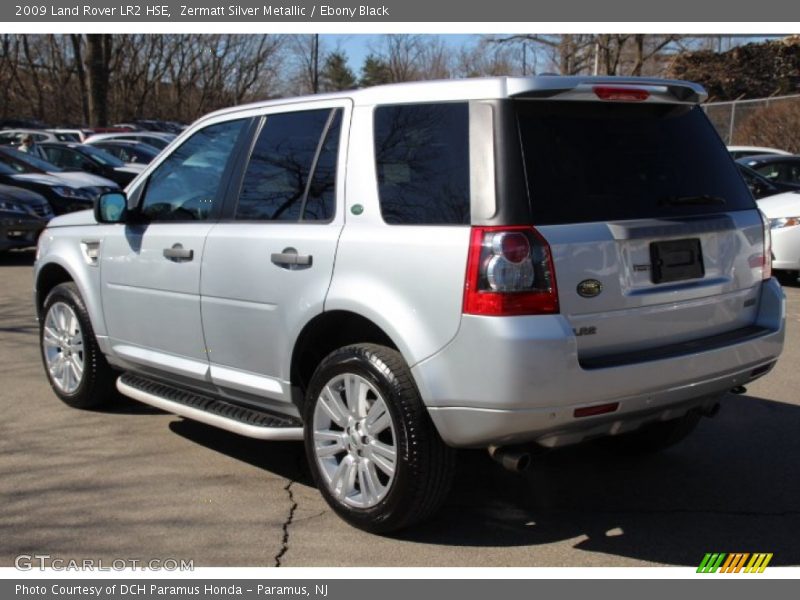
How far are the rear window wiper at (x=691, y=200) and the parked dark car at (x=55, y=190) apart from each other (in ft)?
41.1

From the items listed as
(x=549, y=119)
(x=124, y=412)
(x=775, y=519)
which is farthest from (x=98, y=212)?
(x=775, y=519)

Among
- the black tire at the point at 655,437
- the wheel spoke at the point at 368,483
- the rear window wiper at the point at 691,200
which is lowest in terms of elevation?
the black tire at the point at 655,437

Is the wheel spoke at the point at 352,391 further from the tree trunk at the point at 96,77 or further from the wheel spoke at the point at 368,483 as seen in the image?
the tree trunk at the point at 96,77

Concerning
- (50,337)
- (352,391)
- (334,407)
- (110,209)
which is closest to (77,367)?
(50,337)

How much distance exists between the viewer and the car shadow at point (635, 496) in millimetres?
3943

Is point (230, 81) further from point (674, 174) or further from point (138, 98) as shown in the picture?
point (674, 174)

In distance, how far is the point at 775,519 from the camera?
4.14 m

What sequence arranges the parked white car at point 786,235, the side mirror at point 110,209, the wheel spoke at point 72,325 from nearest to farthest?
the side mirror at point 110,209, the wheel spoke at point 72,325, the parked white car at point 786,235

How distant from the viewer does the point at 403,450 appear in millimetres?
3703

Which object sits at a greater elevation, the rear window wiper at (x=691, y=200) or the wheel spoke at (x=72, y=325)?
the rear window wiper at (x=691, y=200)

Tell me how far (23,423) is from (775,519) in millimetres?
4440

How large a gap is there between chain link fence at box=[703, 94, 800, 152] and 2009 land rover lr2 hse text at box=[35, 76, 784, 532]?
A: 20085 mm

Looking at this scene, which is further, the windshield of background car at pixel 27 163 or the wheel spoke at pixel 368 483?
the windshield of background car at pixel 27 163

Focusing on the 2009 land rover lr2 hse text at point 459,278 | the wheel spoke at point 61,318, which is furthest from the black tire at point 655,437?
the wheel spoke at point 61,318
